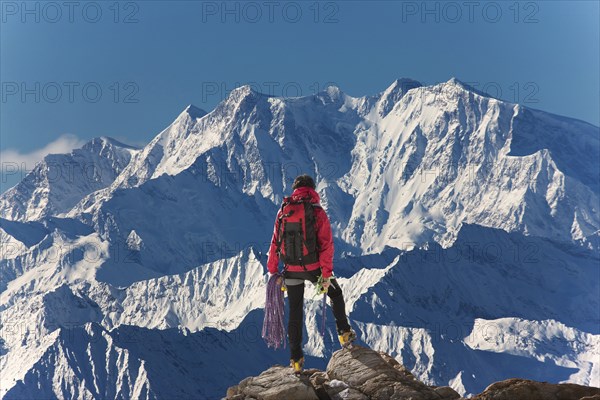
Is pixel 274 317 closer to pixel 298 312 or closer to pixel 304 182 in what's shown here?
pixel 298 312

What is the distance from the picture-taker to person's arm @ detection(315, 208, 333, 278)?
29047mm

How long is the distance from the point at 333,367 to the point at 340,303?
2.29 meters

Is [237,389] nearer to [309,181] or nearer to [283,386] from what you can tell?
[283,386]

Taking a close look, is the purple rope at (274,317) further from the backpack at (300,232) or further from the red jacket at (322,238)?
the red jacket at (322,238)

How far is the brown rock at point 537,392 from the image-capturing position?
2605 cm

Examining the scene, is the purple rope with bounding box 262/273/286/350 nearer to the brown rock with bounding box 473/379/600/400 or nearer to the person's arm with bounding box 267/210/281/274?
the person's arm with bounding box 267/210/281/274

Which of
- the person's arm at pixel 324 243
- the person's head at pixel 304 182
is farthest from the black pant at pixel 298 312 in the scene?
the person's head at pixel 304 182

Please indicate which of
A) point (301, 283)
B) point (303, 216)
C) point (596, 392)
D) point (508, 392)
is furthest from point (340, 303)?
point (596, 392)

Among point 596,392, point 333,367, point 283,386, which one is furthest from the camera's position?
point 333,367

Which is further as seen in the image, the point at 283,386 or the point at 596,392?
the point at 283,386

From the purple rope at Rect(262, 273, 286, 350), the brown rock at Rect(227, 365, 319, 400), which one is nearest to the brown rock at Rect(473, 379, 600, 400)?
Result: the brown rock at Rect(227, 365, 319, 400)

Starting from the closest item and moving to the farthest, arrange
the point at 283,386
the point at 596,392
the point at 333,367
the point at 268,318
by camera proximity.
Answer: the point at 596,392, the point at 283,386, the point at 333,367, the point at 268,318

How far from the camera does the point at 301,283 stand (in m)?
30.2

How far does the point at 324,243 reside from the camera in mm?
29234
